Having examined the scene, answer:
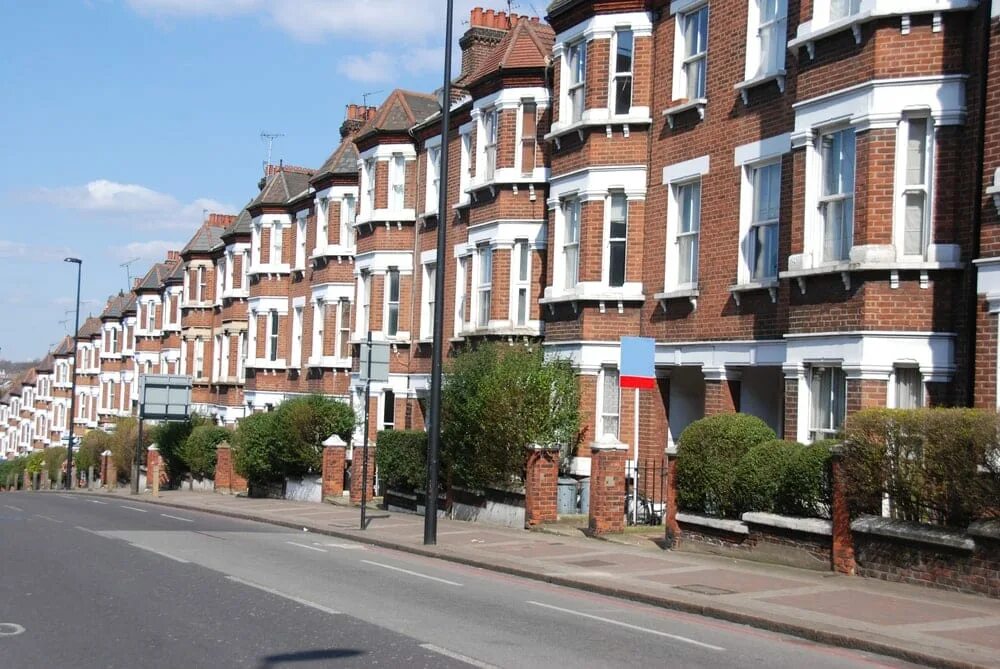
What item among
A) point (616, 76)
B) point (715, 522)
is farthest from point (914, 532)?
point (616, 76)

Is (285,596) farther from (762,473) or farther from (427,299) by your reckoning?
(427,299)

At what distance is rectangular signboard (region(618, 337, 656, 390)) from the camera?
19.8 metres

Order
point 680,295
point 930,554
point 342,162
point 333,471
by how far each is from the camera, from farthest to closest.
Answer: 1. point 342,162
2. point 333,471
3. point 680,295
4. point 930,554

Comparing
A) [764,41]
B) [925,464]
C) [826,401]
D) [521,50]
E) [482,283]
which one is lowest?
[925,464]

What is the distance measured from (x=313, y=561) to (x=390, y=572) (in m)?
1.74

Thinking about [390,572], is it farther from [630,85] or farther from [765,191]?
[630,85]

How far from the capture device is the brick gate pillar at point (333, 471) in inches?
1310

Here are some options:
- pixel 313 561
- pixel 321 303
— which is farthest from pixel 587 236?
pixel 321 303

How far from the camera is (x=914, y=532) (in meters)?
14.2

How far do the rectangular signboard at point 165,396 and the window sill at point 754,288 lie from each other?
3183cm

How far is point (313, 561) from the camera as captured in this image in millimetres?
17922

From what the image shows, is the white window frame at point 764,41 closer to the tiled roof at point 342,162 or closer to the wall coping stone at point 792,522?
the wall coping stone at point 792,522

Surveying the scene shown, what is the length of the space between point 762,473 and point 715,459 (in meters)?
1.23

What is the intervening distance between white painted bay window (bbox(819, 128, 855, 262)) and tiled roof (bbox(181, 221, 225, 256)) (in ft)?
138
